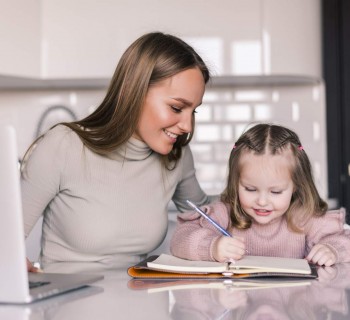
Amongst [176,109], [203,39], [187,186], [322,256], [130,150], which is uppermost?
[203,39]

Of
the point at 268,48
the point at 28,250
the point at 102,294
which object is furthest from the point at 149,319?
the point at 268,48

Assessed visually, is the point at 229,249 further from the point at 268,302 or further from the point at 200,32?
the point at 200,32

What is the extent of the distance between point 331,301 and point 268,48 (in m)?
2.26

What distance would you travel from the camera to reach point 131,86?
176cm

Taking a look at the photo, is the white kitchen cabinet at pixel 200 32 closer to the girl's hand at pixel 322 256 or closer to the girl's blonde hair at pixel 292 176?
the girl's blonde hair at pixel 292 176

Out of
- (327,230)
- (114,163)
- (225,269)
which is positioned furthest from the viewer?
(114,163)

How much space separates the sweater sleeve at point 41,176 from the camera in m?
1.70

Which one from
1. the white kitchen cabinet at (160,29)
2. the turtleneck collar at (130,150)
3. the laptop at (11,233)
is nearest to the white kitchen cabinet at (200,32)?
the white kitchen cabinet at (160,29)

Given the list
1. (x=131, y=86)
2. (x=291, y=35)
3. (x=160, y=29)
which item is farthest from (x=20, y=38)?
(x=131, y=86)

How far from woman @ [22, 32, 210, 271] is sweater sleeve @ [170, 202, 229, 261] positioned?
0.43 ft

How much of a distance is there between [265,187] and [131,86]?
0.41m

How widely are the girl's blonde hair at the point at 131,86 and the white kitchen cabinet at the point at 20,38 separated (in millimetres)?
1468

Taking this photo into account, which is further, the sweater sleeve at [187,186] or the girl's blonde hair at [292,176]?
the sweater sleeve at [187,186]

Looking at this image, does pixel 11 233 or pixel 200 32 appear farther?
pixel 200 32
